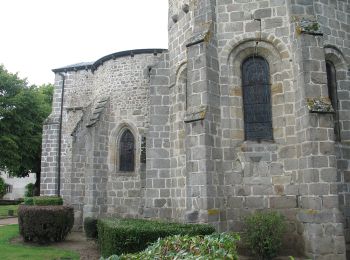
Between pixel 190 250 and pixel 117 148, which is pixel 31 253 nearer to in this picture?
pixel 117 148

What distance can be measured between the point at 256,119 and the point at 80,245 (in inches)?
320

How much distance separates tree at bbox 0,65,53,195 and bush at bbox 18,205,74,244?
12.6 m

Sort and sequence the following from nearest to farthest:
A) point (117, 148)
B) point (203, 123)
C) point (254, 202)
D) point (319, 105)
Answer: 1. point (319, 105)
2. point (203, 123)
3. point (254, 202)
4. point (117, 148)

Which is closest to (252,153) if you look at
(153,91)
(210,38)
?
(210,38)

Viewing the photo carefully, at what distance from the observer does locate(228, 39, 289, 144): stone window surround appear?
1056 centimetres

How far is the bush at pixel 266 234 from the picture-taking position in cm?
901

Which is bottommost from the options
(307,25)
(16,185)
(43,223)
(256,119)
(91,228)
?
(91,228)

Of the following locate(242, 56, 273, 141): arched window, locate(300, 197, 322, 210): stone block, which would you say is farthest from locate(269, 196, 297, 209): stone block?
locate(242, 56, 273, 141): arched window

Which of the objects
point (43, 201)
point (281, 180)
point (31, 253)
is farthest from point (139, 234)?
point (43, 201)

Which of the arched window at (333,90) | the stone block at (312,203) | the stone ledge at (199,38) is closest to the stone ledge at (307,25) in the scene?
the arched window at (333,90)

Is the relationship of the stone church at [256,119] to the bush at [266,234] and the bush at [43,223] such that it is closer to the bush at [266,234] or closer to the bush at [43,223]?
the bush at [266,234]

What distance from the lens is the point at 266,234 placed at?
9.05 m

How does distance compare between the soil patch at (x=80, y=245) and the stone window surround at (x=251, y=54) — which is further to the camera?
the soil patch at (x=80, y=245)

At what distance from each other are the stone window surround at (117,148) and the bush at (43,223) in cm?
298
